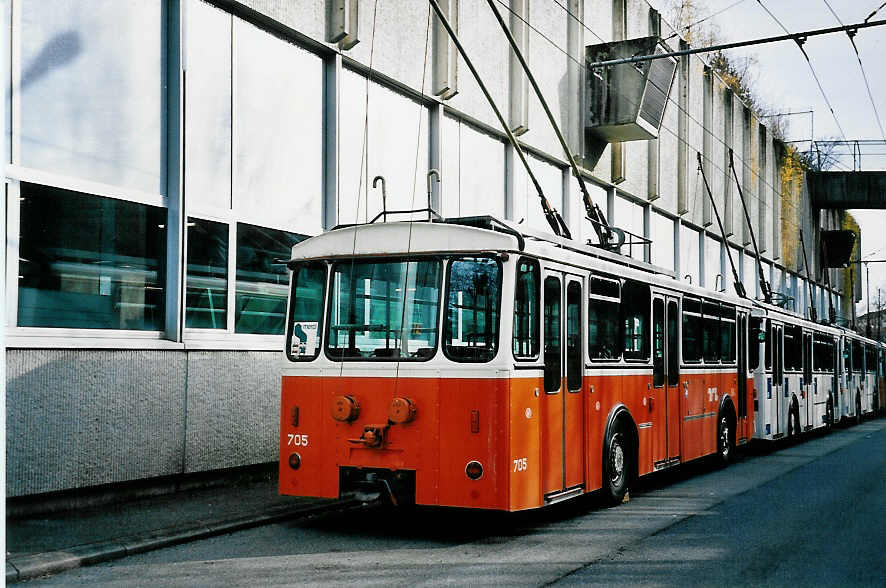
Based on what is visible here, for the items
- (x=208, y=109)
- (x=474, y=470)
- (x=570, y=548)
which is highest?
(x=208, y=109)

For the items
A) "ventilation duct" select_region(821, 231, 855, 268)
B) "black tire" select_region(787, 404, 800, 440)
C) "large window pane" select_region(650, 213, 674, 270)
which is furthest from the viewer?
"ventilation duct" select_region(821, 231, 855, 268)

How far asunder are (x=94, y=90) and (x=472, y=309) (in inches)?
205

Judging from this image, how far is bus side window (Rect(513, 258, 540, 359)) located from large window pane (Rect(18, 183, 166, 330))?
192 inches

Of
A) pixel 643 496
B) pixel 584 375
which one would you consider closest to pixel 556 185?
pixel 643 496

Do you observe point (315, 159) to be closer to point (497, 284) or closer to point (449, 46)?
point (449, 46)

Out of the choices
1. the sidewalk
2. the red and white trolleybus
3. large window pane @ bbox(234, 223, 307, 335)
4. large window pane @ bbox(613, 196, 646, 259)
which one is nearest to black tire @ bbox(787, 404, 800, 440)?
large window pane @ bbox(613, 196, 646, 259)

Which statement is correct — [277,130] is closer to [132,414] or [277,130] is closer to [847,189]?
[132,414]

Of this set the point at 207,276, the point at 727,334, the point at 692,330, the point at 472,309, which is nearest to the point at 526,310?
the point at 472,309

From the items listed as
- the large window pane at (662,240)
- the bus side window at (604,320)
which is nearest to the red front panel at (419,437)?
the bus side window at (604,320)

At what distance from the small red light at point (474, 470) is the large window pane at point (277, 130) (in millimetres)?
5993

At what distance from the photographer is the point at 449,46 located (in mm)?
17688

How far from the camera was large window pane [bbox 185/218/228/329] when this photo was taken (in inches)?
493

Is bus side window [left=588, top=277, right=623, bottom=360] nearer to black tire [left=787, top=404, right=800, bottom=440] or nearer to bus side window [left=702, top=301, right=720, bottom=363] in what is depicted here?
bus side window [left=702, top=301, right=720, bottom=363]

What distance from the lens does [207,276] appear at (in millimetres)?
12820
